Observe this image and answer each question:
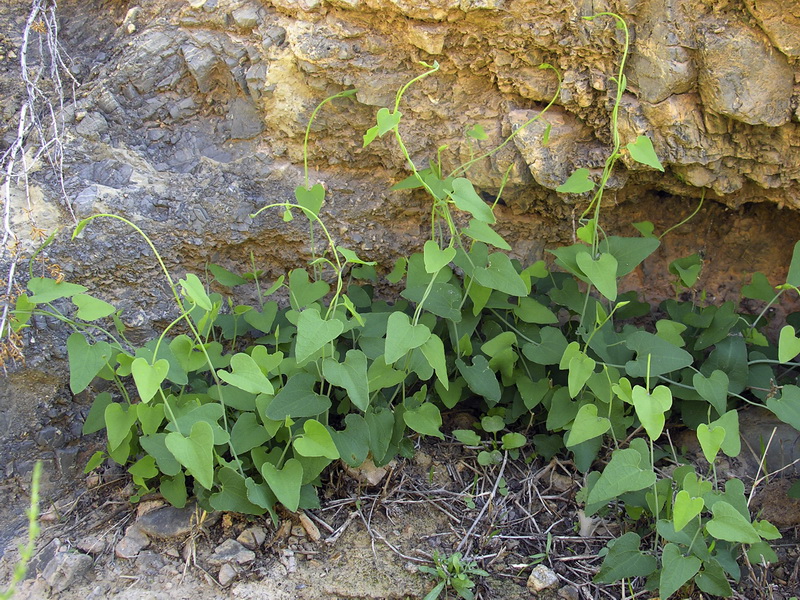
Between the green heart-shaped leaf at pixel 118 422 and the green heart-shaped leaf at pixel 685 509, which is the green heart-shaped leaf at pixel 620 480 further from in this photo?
the green heart-shaped leaf at pixel 118 422

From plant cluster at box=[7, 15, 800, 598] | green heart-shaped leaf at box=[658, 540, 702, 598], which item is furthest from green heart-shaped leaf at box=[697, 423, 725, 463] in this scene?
green heart-shaped leaf at box=[658, 540, 702, 598]

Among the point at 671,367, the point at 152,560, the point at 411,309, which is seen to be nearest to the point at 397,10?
the point at 411,309

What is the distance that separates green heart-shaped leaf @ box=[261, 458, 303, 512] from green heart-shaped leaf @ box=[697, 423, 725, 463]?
0.89 meters

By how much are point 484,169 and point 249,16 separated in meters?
0.83

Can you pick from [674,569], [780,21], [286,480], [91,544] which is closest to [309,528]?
[286,480]

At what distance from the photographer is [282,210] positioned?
7.37 ft

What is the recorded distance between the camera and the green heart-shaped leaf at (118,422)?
170 cm

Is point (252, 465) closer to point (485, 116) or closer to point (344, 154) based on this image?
point (344, 154)

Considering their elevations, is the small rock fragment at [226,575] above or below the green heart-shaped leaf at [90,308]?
below

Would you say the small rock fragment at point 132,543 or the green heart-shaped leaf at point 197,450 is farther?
the small rock fragment at point 132,543

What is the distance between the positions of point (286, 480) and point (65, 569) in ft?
1.82

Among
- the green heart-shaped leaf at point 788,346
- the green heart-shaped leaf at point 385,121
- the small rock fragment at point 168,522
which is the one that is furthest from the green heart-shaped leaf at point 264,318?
the green heart-shaped leaf at point 788,346

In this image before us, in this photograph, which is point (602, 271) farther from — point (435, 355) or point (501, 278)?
point (435, 355)

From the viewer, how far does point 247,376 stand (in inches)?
60.6
